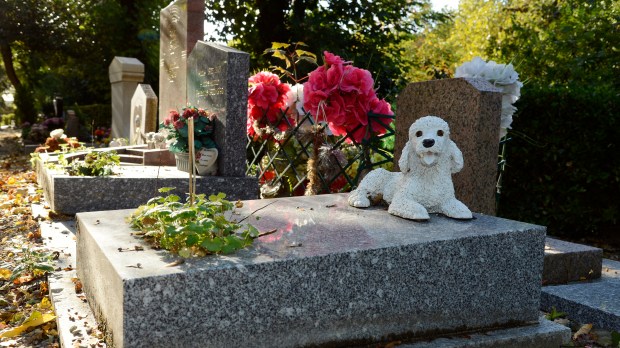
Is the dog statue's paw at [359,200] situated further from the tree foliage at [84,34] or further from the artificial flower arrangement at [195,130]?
the tree foliage at [84,34]

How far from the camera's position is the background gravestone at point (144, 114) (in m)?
9.20

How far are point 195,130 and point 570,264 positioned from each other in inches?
133

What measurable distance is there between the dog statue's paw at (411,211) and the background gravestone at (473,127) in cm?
102

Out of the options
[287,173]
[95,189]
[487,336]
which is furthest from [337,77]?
[487,336]

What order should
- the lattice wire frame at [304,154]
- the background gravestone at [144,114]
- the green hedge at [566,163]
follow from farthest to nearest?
the background gravestone at [144,114]
the green hedge at [566,163]
the lattice wire frame at [304,154]

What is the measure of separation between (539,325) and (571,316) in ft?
2.80

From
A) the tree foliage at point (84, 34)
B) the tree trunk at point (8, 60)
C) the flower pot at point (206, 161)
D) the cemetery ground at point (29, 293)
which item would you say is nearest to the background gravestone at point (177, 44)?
the flower pot at point (206, 161)

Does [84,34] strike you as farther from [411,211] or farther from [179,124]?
[411,211]

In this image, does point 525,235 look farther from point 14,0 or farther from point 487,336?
point 14,0

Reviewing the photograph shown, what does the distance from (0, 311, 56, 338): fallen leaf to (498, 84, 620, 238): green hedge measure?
530 cm

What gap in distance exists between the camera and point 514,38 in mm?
12664

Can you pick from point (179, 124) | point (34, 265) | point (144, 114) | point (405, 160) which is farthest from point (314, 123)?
point (144, 114)

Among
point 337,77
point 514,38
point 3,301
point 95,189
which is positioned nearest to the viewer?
point 3,301

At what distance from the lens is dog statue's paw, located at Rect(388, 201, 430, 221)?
2828mm
